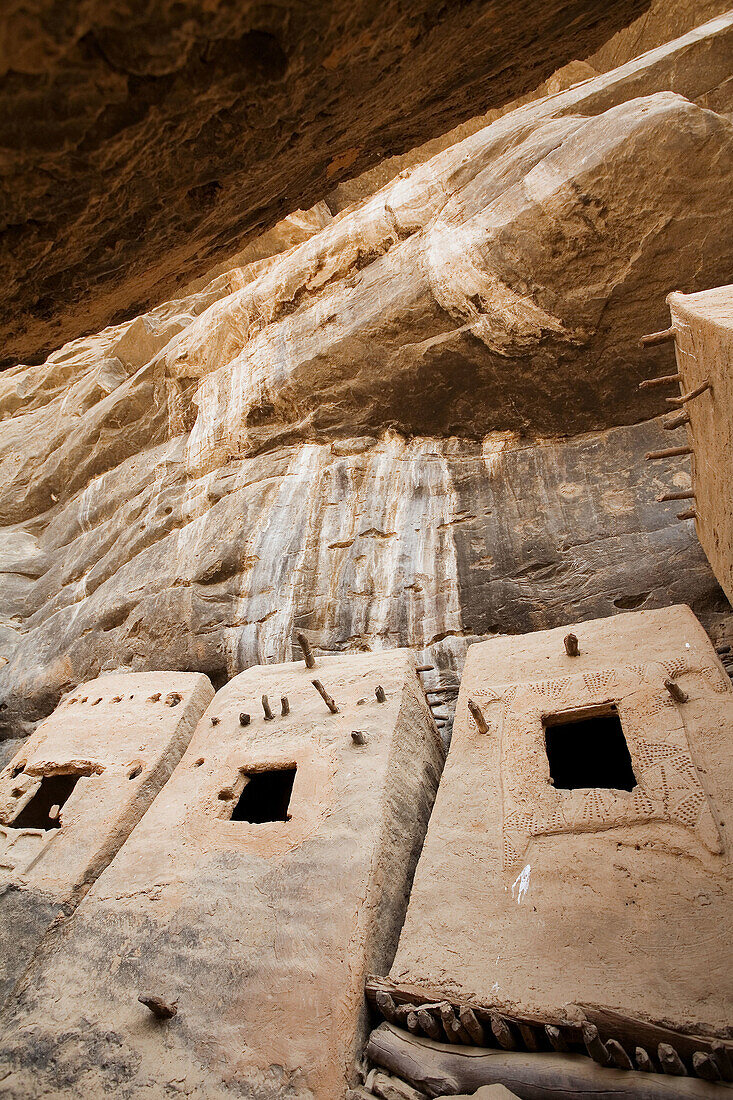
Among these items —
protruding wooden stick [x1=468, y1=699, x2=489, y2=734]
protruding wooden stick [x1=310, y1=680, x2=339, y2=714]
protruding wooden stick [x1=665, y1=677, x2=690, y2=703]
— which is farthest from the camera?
protruding wooden stick [x1=310, y1=680, x2=339, y2=714]

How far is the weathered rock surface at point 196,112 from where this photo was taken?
81.4 inches

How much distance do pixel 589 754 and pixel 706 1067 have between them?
Result: 3.81m

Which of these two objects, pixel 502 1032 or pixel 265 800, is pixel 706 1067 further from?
pixel 265 800

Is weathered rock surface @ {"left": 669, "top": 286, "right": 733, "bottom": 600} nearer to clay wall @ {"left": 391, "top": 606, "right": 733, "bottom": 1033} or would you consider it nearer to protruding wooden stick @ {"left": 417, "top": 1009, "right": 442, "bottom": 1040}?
clay wall @ {"left": 391, "top": 606, "right": 733, "bottom": 1033}

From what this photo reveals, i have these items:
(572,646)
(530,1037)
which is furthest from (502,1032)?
(572,646)

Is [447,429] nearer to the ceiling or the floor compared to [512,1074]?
nearer to the ceiling

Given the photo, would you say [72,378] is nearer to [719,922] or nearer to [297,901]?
[297,901]

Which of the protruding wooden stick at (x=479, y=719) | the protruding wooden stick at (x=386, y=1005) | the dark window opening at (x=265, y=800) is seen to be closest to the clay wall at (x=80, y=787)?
the dark window opening at (x=265, y=800)

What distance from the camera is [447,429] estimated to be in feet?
32.2

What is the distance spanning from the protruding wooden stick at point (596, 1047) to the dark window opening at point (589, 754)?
9.83 feet

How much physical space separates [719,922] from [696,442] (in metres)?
3.74

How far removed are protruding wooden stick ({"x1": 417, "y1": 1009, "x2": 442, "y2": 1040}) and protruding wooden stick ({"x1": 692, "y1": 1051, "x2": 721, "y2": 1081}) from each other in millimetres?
1217

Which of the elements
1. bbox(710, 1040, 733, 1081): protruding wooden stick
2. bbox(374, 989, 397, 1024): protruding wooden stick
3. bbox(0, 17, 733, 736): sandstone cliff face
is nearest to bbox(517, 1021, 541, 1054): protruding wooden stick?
bbox(374, 989, 397, 1024): protruding wooden stick

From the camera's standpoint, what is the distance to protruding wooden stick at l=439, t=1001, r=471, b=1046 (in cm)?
337
